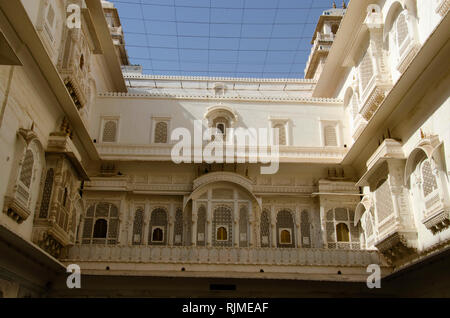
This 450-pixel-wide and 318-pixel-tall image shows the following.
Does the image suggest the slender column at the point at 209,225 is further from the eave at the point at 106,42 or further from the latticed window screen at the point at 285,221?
the eave at the point at 106,42

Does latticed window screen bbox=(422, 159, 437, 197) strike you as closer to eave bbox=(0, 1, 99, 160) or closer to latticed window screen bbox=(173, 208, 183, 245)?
latticed window screen bbox=(173, 208, 183, 245)

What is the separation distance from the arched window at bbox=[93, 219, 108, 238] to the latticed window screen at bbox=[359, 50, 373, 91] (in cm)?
1166

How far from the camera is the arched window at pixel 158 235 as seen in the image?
19.8 metres

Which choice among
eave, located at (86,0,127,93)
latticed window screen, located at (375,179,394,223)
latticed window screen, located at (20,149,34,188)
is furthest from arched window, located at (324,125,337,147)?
latticed window screen, located at (20,149,34,188)

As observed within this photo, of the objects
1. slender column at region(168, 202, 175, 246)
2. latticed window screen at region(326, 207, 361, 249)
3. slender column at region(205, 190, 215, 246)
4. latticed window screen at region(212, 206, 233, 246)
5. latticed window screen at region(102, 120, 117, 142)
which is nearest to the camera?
slender column at region(205, 190, 215, 246)

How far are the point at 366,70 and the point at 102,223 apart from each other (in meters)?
12.2

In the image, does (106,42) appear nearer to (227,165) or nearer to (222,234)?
(227,165)

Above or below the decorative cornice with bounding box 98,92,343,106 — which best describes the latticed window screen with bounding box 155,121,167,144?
below

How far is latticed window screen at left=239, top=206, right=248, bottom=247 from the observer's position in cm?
1912

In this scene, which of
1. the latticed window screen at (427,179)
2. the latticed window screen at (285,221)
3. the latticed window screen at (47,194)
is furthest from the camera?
the latticed window screen at (285,221)

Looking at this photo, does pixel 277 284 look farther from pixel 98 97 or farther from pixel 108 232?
pixel 98 97

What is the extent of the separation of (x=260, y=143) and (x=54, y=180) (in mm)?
9030

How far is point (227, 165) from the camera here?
20375mm

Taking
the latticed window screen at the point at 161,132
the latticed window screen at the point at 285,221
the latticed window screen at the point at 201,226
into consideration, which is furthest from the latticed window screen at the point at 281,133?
the latticed window screen at the point at 161,132
